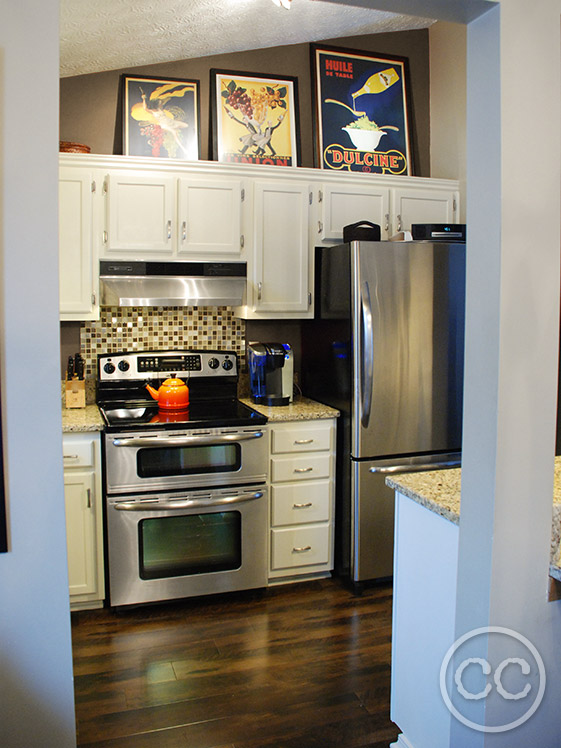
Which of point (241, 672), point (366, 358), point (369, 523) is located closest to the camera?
point (241, 672)

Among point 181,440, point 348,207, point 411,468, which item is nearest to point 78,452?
point 181,440

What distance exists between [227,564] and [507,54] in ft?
8.24

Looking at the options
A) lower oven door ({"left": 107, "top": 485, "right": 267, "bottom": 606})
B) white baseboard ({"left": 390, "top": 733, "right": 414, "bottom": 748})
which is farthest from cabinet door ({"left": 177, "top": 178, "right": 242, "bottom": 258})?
white baseboard ({"left": 390, "top": 733, "right": 414, "bottom": 748})

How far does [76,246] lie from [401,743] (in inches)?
99.5

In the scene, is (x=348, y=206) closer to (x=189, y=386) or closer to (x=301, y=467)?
(x=189, y=386)

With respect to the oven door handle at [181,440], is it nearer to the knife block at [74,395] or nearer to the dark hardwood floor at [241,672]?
the knife block at [74,395]

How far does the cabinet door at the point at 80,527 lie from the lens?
3.00 meters

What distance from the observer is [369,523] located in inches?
130

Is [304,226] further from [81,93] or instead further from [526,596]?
[526,596]

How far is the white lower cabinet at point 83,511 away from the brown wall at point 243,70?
5.43ft

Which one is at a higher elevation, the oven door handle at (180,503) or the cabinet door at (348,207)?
the cabinet door at (348,207)

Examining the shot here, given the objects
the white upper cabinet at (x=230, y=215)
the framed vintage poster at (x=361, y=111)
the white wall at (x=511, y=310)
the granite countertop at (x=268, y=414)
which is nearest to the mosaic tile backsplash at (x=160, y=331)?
the white upper cabinet at (x=230, y=215)

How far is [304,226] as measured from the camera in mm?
3564

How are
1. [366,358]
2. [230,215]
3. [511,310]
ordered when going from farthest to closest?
[230,215]
[366,358]
[511,310]
